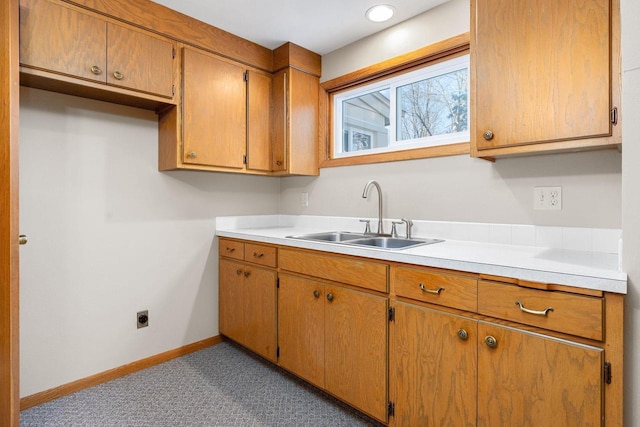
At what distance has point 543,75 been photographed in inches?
54.9

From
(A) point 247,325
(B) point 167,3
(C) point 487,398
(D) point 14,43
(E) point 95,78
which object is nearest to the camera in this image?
(C) point 487,398

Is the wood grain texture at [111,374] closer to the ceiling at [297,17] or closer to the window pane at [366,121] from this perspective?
the window pane at [366,121]

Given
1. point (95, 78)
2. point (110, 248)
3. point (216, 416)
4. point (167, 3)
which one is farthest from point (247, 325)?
point (167, 3)

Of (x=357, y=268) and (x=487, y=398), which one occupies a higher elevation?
(x=357, y=268)

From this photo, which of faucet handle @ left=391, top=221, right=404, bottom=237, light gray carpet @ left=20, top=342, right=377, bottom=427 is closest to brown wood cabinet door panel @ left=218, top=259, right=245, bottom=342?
light gray carpet @ left=20, top=342, right=377, bottom=427

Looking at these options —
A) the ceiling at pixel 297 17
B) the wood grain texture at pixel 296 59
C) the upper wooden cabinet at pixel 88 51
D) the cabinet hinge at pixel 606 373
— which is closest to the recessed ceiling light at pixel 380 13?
the ceiling at pixel 297 17

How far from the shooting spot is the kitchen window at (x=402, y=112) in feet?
6.91

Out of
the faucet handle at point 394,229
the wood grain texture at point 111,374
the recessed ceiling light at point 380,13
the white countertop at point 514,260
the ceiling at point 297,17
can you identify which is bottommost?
the wood grain texture at point 111,374

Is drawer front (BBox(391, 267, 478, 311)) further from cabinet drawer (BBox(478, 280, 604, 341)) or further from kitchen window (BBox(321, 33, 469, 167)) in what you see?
kitchen window (BBox(321, 33, 469, 167))

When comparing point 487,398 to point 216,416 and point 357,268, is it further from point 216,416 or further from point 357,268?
point 216,416

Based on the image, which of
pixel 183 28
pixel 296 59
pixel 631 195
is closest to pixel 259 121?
pixel 296 59

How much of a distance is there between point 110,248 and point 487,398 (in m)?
2.20

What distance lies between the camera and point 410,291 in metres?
1.49

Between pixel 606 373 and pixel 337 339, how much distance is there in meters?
1.10
